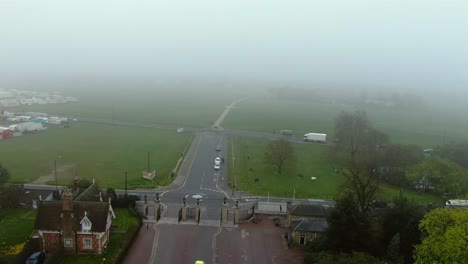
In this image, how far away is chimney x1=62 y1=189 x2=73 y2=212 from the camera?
36062 millimetres

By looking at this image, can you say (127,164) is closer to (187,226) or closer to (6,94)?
(187,226)

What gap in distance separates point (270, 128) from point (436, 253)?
85.7 metres

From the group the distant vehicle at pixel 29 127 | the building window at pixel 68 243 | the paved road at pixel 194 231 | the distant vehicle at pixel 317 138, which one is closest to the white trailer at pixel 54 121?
the distant vehicle at pixel 29 127

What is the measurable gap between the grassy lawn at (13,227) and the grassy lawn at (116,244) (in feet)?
16.8

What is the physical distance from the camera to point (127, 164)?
67188mm

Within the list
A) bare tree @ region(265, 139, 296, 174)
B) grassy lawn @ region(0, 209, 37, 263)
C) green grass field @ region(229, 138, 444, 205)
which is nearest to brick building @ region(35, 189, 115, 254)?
grassy lawn @ region(0, 209, 37, 263)

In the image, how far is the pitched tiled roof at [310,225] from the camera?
40938 millimetres

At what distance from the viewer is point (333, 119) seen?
445 feet

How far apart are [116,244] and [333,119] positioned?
107m

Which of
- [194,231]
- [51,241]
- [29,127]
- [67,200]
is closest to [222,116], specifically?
[29,127]

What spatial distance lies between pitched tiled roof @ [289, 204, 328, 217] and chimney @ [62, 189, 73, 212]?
21348 mm

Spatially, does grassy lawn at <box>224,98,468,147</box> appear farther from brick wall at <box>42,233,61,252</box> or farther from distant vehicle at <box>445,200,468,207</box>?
brick wall at <box>42,233,61,252</box>

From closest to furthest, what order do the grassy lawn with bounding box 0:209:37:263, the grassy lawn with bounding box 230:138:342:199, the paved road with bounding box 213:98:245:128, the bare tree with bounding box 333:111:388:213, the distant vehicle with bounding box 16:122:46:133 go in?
the grassy lawn with bounding box 0:209:37:263 → the grassy lawn with bounding box 230:138:342:199 → the bare tree with bounding box 333:111:388:213 → the distant vehicle with bounding box 16:122:46:133 → the paved road with bounding box 213:98:245:128

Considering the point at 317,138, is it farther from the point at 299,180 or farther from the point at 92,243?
the point at 92,243
